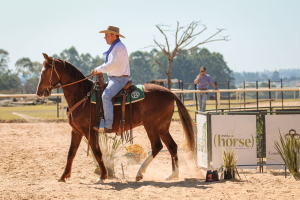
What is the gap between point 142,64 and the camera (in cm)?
8919

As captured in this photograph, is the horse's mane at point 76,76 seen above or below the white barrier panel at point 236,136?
above

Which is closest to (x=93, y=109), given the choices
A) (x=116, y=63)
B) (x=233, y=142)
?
(x=116, y=63)

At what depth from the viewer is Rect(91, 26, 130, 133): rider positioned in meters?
5.79

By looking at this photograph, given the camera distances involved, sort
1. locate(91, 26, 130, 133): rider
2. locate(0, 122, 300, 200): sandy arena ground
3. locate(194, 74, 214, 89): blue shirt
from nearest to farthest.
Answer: locate(0, 122, 300, 200): sandy arena ground, locate(91, 26, 130, 133): rider, locate(194, 74, 214, 89): blue shirt

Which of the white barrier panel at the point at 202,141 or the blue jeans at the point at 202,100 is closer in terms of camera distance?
the white barrier panel at the point at 202,141

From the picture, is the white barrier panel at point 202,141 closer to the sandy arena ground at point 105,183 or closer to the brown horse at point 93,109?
the sandy arena ground at point 105,183

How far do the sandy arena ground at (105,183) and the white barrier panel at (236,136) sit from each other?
14.9 inches

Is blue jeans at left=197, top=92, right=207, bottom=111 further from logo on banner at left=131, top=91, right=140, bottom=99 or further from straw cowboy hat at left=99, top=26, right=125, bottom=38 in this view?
straw cowboy hat at left=99, top=26, right=125, bottom=38

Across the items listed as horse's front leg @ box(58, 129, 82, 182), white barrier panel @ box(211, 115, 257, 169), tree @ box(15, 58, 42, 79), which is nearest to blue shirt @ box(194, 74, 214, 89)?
white barrier panel @ box(211, 115, 257, 169)

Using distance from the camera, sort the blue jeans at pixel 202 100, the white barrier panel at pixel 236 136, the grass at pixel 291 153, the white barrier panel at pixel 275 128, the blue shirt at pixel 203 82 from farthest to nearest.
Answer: the blue shirt at pixel 203 82 → the blue jeans at pixel 202 100 → the white barrier panel at pixel 275 128 → the white barrier panel at pixel 236 136 → the grass at pixel 291 153

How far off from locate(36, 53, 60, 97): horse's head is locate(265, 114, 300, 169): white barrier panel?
4.05m

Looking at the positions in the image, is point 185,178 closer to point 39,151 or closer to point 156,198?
point 156,198

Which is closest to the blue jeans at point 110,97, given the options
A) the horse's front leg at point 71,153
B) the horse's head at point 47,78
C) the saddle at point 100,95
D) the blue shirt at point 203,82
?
the saddle at point 100,95

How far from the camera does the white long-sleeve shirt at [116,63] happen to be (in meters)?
5.79
